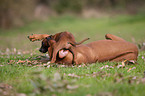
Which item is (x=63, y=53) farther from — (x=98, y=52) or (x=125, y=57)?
(x=125, y=57)

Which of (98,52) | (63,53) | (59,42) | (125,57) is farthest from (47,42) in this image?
(125,57)

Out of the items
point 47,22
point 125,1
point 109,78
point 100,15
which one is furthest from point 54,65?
point 125,1

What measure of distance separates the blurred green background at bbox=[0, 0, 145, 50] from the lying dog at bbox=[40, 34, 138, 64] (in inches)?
61.5

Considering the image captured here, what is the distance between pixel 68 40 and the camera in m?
4.83

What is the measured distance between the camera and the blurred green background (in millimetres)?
16038

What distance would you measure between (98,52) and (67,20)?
1029 inches

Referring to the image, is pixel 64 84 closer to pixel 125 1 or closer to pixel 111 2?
pixel 125 1

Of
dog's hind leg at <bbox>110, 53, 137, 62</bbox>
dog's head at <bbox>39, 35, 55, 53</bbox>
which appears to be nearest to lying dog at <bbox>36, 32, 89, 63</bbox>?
dog's head at <bbox>39, 35, 55, 53</bbox>

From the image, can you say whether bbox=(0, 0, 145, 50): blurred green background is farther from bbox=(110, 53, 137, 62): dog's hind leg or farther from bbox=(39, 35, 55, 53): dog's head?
bbox=(39, 35, 55, 53): dog's head

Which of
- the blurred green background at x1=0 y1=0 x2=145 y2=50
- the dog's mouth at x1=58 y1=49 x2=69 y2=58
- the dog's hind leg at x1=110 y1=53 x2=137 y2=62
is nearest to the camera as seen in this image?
the dog's mouth at x1=58 y1=49 x2=69 y2=58

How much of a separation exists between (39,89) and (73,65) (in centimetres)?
188

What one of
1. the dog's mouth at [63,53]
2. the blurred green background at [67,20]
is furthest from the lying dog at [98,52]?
the blurred green background at [67,20]

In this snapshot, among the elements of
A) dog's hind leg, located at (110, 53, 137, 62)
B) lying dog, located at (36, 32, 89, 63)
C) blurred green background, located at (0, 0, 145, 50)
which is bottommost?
dog's hind leg, located at (110, 53, 137, 62)

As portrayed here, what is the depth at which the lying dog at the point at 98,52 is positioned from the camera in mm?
4814
